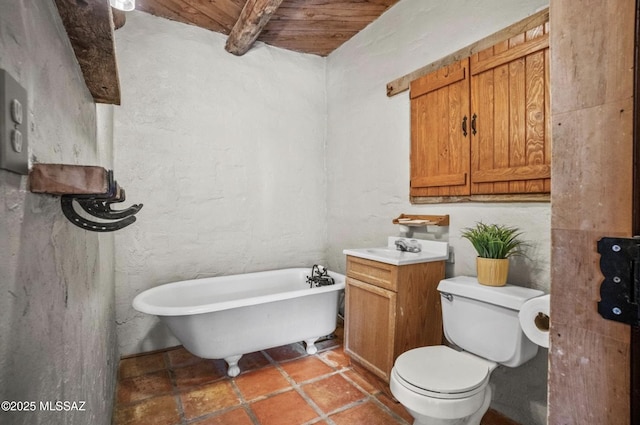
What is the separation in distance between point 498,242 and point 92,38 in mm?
1881

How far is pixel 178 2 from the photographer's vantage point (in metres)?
2.44

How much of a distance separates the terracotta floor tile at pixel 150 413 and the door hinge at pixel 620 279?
203cm

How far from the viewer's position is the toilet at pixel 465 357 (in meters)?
1.32

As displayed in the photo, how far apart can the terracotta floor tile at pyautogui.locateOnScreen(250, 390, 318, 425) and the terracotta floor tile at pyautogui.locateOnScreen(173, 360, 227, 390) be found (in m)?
0.46

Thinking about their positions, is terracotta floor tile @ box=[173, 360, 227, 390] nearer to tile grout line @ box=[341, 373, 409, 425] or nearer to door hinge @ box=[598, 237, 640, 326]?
tile grout line @ box=[341, 373, 409, 425]

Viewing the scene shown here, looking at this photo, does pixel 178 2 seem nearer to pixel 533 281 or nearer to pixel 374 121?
Result: pixel 374 121

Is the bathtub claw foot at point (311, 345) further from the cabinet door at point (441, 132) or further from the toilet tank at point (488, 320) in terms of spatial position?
the cabinet door at point (441, 132)

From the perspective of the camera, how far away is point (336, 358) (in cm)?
243

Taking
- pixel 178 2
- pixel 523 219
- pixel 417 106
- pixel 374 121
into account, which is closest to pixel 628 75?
pixel 523 219

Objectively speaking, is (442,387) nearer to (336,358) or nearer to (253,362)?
(336,358)

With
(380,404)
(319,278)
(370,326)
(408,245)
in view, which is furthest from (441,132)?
(380,404)

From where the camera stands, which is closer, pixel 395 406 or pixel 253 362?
pixel 395 406

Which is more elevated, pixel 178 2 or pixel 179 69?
pixel 178 2

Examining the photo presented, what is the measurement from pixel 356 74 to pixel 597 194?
274 cm
